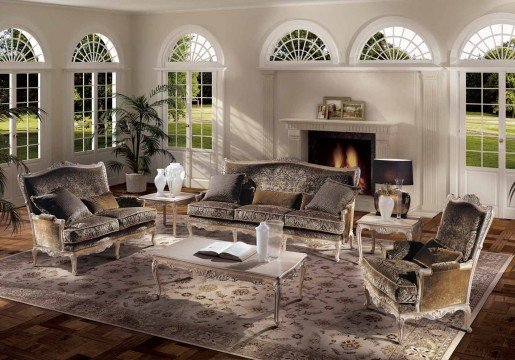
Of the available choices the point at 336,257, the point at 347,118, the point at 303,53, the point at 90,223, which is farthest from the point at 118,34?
A: the point at 336,257

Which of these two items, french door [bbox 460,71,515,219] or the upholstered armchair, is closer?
the upholstered armchair

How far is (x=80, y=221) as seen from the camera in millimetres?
7598

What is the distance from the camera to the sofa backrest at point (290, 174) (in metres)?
8.48

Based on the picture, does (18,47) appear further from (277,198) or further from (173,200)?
(277,198)

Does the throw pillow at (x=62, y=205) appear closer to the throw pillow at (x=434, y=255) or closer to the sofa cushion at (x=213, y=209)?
the sofa cushion at (x=213, y=209)

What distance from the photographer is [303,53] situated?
37.5 feet

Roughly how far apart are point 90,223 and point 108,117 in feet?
19.4

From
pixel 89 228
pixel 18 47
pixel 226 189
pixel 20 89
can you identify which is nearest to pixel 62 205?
pixel 89 228

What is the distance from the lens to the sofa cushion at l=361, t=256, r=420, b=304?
17.8 feet

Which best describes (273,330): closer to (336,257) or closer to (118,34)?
(336,257)

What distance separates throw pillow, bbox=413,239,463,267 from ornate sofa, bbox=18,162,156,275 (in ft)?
11.1

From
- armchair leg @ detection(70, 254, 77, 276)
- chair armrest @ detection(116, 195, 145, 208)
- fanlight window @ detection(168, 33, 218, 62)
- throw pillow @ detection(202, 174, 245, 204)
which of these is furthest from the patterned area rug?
fanlight window @ detection(168, 33, 218, 62)

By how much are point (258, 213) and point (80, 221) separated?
208 cm

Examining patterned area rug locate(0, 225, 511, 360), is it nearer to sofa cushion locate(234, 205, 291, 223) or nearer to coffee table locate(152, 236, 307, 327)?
coffee table locate(152, 236, 307, 327)
